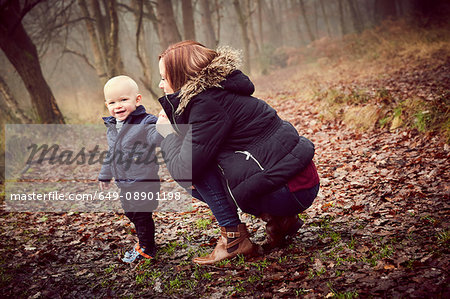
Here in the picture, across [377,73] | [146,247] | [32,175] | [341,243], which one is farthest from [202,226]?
[377,73]

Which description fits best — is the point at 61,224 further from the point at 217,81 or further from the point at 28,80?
the point at 28,80

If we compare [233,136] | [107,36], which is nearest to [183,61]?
[233,136]

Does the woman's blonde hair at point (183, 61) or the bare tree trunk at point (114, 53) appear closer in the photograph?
the woman's blonde hair at point (183, 61)

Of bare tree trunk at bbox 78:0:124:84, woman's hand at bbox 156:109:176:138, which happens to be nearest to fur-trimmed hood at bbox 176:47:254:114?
woman's hand at bbox 156:109:176:138

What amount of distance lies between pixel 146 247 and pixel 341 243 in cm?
185

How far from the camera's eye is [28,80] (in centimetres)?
844

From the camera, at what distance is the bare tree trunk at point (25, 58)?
7.95 m

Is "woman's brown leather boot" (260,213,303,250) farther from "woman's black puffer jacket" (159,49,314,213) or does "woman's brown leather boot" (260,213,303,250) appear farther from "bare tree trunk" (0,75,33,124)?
"bare tree trunk" (0,75,33,124)

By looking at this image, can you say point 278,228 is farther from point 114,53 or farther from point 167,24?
point 114,53

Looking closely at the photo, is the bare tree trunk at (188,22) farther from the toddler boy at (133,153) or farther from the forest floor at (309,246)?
the toddler boy at (133,153)

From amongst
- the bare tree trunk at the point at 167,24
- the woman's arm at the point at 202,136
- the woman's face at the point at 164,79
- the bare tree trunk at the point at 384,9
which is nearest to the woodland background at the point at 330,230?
the woman's arm at the point at 202,136

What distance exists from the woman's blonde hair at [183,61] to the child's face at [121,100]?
0.56 meters

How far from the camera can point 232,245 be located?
279 cm

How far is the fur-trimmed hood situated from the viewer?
2.46 m
